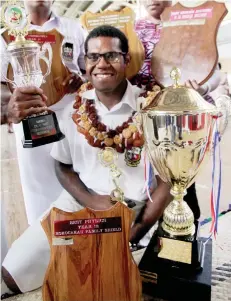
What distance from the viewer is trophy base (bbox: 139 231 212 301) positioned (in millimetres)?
819

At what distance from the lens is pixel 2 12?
91 cm

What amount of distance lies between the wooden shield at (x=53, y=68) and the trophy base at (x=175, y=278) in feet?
2.04

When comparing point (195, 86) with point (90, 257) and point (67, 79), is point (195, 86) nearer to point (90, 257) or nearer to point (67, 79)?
point (67, 79)

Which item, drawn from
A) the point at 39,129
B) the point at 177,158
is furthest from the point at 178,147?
the point at 39,129

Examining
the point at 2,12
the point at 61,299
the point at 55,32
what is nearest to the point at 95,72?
the point at 55,32

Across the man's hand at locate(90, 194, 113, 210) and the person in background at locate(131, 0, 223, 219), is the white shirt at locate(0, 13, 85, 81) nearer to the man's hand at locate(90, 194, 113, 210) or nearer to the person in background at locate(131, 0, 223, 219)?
the person in background at locate(131, 0, 223, 219)

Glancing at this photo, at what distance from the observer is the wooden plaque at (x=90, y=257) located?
0.87 metres

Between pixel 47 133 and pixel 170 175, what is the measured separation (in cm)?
42

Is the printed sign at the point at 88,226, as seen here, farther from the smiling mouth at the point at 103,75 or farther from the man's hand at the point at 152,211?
the smiling mouth at the point at 103,75

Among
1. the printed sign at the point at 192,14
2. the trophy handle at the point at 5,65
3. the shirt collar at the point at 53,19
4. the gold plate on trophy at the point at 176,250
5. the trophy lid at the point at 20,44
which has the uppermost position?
the shirt collar at the point at 53,19

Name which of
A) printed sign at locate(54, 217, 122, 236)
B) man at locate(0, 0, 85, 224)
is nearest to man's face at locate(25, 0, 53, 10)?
man at locate(0, 0, 85, 224)

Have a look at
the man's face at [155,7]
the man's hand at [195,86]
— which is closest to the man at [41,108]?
the man's face at [155,7]

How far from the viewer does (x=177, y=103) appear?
2.61ft

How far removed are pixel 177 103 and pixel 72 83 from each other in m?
0.41
